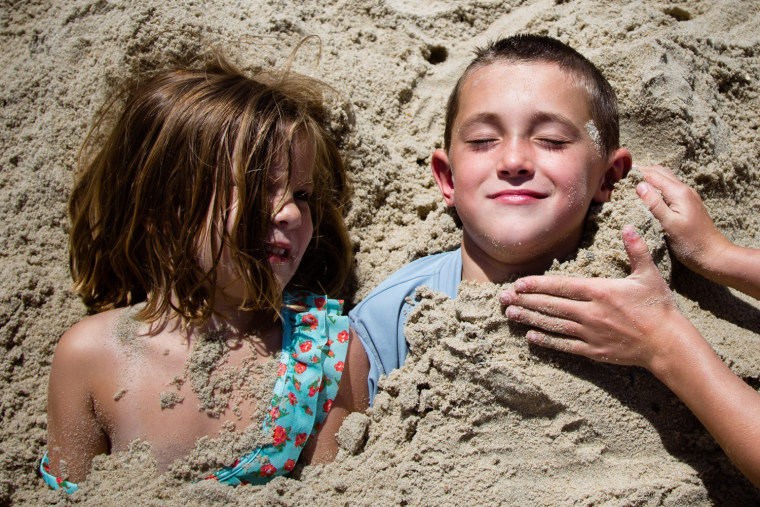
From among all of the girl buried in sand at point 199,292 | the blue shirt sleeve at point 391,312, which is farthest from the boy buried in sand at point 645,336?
the girl buried in sand at point 199,292

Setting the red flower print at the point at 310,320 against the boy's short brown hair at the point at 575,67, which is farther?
the red flower print at the point at 310,320

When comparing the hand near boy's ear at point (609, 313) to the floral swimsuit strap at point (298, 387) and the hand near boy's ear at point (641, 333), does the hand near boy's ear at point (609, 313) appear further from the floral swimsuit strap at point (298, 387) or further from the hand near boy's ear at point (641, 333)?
the floral swimsuit strap at point (298, 387)

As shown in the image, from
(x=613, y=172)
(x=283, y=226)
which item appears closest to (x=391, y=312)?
(x=283, y=226)

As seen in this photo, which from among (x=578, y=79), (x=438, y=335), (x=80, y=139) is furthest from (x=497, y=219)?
(x=80, y=139)

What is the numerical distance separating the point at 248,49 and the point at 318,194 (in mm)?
801

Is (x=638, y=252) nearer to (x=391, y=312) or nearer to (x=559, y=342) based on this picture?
(x=559, y=342)

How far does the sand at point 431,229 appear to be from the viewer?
6.28 ft

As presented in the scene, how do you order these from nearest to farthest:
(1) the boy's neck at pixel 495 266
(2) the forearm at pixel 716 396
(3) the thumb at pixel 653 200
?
1. (2) the forearm at pixel 716 396
2. (3) the thumb at pixel 653 200
3. (1) the boy's neck at pixel 495 266

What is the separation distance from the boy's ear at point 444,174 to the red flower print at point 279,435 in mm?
1090

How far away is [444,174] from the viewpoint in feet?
8.05

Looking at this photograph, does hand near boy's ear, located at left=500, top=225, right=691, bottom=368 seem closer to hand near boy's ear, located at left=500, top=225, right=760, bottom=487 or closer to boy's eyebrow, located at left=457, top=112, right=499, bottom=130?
hand near boy's ear, located at left=500, top=225, right=760, bottom=487

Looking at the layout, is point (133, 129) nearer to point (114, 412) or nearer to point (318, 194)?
point (318, 194)

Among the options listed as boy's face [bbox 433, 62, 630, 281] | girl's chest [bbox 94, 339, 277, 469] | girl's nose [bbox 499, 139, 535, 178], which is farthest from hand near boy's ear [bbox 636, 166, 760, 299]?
girl's chest [bbox 94, 339, 277, 469]

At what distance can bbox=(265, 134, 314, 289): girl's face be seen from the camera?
210 cm
